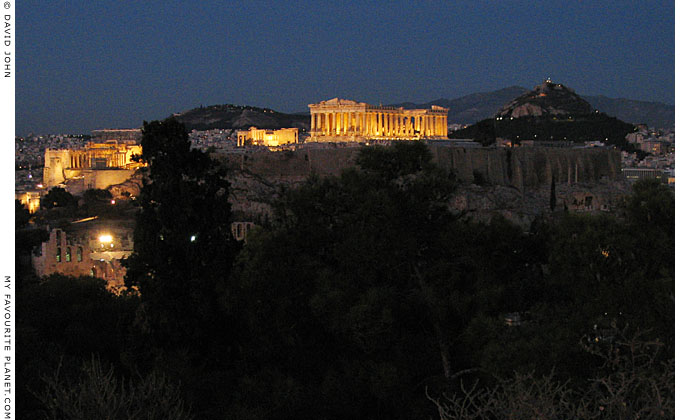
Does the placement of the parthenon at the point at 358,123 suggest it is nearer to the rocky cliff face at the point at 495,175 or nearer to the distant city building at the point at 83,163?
the rocky cliff face at the point at 495,175

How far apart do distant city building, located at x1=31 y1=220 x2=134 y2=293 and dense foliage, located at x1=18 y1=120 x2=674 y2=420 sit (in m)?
3.95

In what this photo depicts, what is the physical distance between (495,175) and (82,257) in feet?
83.3

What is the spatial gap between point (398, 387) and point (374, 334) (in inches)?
22.5

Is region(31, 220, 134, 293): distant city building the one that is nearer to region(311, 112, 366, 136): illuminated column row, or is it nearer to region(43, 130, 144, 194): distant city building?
region(43, 130, 144, 194): distant city building

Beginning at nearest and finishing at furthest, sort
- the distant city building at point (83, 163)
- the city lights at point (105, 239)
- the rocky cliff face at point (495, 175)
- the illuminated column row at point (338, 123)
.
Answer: the city lights at point (105, 239)
the rocky cliff face at point (495, 175)
the distant city building at point (83, 163)
the illuminated column row at point (338, 123)

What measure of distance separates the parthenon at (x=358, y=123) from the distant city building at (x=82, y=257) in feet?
89.2

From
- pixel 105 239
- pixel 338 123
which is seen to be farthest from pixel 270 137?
pixel 105 239

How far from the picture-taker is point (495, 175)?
124 ft

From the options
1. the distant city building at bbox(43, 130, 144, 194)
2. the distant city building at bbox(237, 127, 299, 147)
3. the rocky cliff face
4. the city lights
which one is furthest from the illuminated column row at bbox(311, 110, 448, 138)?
the city lights

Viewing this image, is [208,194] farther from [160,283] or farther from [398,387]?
[398,387]

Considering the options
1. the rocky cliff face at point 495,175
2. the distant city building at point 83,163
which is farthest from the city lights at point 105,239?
the distant city building at point 83,163

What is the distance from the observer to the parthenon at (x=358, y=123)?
151 feet

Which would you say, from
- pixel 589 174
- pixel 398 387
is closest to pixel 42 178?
pixel 589 174

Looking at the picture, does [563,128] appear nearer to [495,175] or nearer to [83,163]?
[495,175]
